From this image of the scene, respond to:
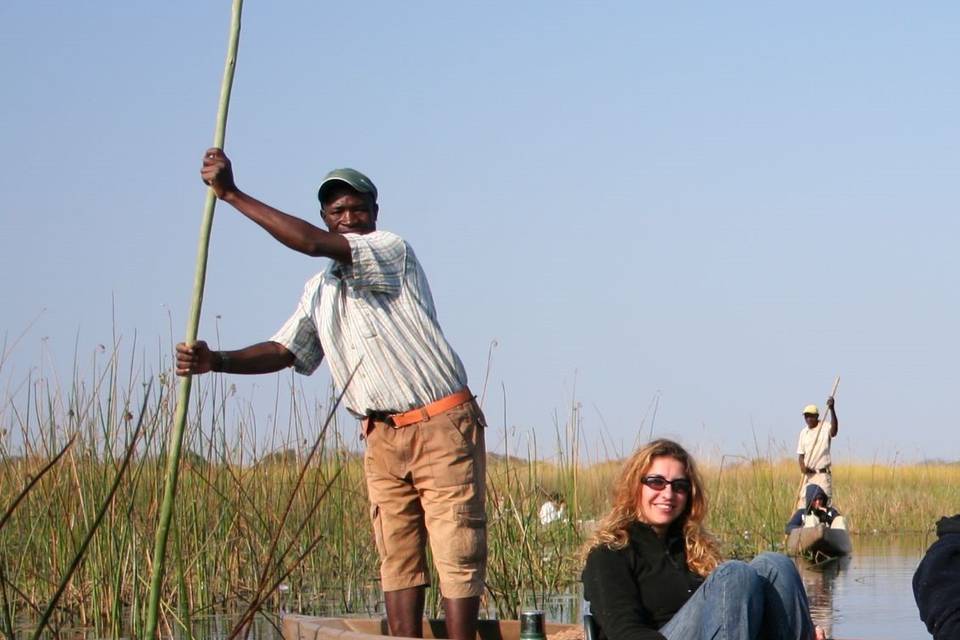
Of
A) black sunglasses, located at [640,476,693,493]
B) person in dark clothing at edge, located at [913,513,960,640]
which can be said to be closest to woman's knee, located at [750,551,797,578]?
black sunglasses, located at [640,476,693,493]

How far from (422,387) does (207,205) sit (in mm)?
2006

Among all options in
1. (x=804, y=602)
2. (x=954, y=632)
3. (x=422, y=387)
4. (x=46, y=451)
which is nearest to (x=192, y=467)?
(x=46, y=451)

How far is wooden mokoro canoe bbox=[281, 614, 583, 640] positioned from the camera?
4617mm

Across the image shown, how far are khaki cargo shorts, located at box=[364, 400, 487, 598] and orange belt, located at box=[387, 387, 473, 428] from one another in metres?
0.01

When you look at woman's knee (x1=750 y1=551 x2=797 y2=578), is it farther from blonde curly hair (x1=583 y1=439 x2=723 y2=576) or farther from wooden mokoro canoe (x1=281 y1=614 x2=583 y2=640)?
wooden mokoro canoe (x1=281 y1=614 x2=583 y2=640)

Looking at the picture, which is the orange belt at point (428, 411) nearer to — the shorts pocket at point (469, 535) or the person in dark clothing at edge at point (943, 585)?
the shorts pocket at point (469, 535)

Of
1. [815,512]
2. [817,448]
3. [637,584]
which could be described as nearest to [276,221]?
[637,584]

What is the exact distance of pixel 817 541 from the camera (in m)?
11.6

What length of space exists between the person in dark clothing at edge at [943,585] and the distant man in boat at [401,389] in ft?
5.21

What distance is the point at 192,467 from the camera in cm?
639

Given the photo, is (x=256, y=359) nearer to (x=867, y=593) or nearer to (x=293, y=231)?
(x=293, y=231)

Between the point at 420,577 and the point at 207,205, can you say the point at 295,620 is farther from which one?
the point at 207,205

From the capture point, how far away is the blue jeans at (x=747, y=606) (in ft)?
12.5

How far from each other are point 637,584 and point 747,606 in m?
0.34
